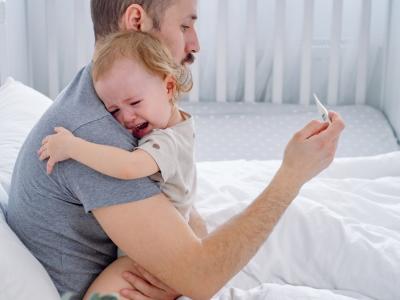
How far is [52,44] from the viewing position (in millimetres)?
2826

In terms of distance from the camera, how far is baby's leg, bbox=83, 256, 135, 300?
1315mm

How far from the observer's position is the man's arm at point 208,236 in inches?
47.9

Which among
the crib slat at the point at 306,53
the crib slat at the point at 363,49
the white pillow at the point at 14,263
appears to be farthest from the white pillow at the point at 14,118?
the crib slat at the point at 363,49

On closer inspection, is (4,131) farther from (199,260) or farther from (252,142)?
(252,142)

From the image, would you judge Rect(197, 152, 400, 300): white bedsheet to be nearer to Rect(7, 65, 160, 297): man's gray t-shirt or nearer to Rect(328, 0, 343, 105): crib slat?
Rect(7, 65, 160, 297): man's gray t-shirt

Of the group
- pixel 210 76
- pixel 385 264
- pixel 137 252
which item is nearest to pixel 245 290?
pixel 385 264

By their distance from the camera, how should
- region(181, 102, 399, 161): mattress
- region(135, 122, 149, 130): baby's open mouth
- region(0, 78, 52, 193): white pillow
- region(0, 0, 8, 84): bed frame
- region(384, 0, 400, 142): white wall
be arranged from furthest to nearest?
1. region(384, 0, 400, 142): white wall
2. region(181, 102, 399, 161): mattress
3. region(0, 0, 8, 84): bed frame
4. region(0, 78, 52, 193): white pillow
5. region(135, 122, 149, 130): baby's open mouth

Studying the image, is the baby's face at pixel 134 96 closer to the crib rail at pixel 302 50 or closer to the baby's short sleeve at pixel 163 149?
the baby's short sleeve at pixel 163 149

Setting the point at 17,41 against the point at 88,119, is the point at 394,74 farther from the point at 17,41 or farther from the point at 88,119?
the point at 88,119

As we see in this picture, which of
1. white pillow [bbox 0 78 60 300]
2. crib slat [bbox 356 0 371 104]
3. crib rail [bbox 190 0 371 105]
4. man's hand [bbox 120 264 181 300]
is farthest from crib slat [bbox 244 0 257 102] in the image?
man's hand [bbox 120 264 181 300]

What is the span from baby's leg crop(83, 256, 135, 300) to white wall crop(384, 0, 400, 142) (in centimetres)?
158

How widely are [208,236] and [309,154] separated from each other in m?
0.22

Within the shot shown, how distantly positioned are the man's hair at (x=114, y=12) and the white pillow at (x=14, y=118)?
36 cm

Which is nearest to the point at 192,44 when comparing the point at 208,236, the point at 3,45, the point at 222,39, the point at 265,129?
the point at 208,236
